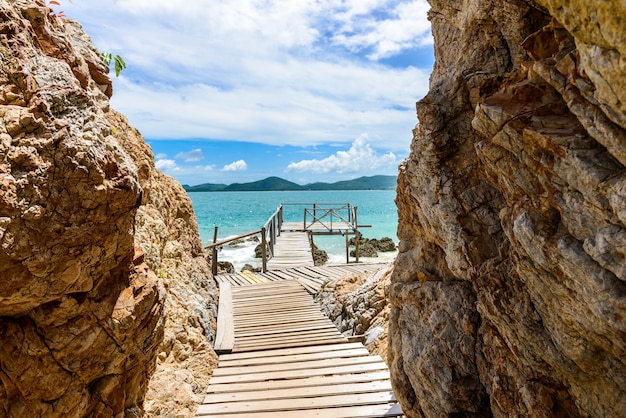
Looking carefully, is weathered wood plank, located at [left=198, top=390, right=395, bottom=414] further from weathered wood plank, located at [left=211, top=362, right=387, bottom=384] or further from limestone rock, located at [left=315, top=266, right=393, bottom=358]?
limestone rock, located at [left=315, top=266, right=393, bottom=358]

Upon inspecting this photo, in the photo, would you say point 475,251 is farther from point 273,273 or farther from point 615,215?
point 273,273

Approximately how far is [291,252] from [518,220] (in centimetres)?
1440

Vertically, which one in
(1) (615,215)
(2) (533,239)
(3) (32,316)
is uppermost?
(1) (615,215)

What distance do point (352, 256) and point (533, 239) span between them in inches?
1066

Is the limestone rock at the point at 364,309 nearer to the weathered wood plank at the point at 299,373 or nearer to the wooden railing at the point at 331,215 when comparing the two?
the weathered wood plank at the point at 299,373

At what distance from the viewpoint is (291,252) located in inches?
649

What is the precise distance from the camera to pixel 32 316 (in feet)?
9.32

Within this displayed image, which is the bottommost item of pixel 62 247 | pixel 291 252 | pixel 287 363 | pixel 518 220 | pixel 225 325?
pixel 287 363

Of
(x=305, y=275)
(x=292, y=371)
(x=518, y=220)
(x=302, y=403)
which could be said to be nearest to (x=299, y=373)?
(x=292, y=371)

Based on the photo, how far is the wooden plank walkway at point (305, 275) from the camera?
11917 millimetres

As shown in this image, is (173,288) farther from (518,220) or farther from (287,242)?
(287,242)

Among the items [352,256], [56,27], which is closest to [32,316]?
[56,27]

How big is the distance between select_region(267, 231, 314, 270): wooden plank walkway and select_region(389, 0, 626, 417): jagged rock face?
10619mm

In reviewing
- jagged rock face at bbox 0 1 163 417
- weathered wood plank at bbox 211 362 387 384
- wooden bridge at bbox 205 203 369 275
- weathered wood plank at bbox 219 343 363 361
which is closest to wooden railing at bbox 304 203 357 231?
wooden bridge at bbox 205 203 369 275
